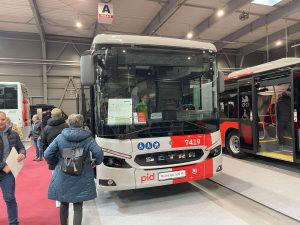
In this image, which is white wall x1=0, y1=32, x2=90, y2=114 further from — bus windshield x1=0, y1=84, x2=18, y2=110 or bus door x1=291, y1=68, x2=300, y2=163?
bus door x1=291, y1=68, x2=300, y2=163

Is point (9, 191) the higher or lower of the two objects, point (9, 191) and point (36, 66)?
the lower

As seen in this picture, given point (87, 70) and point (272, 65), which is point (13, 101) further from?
point (272, 65)

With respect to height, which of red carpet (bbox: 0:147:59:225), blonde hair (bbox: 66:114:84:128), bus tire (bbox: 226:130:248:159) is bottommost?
red carpet (bbox: 0:147:59:225)

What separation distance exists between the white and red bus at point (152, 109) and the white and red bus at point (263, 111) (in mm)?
2463

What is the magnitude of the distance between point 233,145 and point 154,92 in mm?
4900

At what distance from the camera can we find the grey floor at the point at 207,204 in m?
3.69

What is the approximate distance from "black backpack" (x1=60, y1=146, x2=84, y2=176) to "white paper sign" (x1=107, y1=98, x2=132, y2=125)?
1031 mm

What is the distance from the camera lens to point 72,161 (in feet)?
9.64

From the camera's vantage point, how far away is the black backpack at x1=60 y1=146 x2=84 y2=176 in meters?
2.94

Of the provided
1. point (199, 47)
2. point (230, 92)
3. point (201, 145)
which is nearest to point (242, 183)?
point (201, 145)

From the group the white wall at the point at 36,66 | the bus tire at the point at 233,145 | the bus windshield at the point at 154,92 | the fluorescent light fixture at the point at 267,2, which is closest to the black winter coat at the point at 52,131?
the bus windshield at the point at 154,92

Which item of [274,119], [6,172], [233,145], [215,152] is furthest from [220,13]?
[6,172]

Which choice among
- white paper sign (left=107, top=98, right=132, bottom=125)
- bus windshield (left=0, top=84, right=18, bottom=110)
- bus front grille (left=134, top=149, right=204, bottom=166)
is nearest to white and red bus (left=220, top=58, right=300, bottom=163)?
bus front grille (left=134, top=149, right=204, bottom=166)

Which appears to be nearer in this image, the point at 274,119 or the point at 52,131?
the point at 52,131
